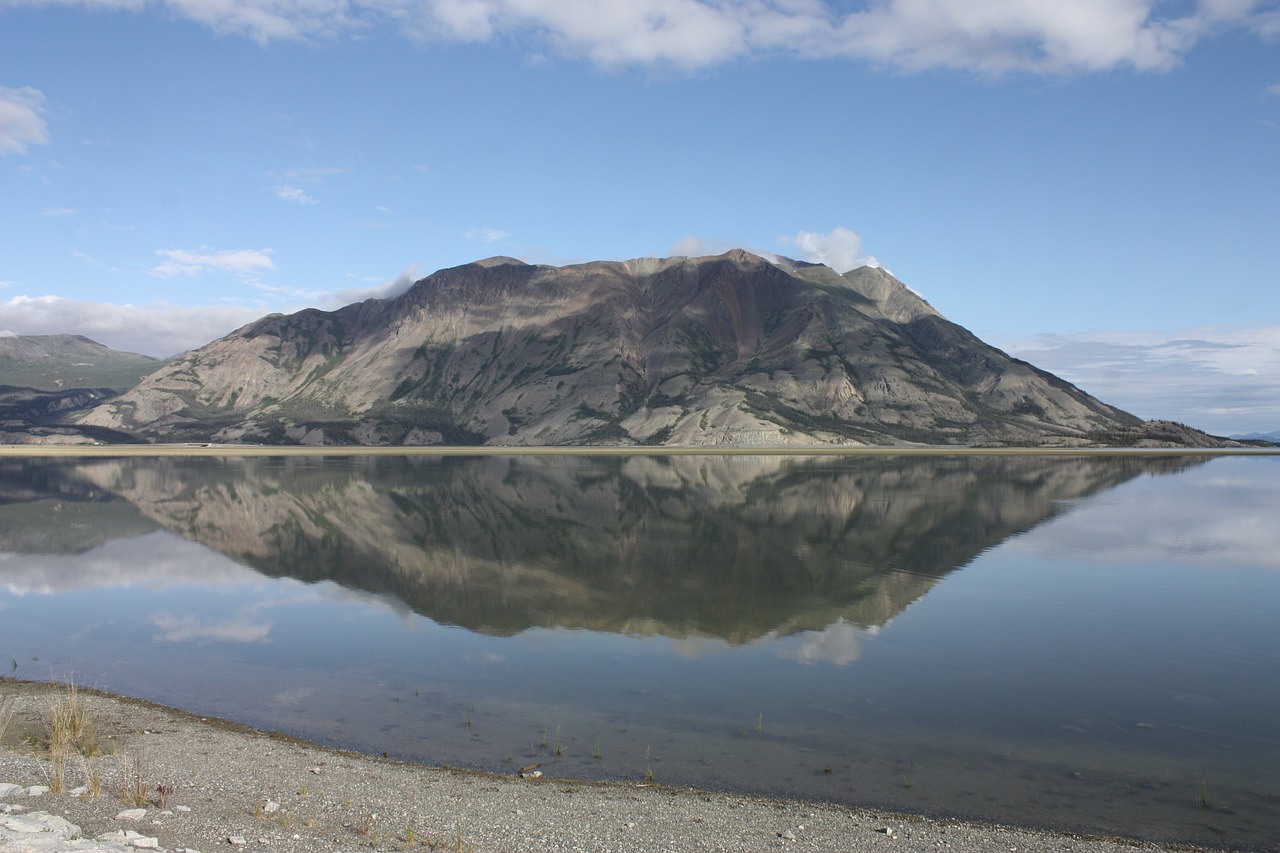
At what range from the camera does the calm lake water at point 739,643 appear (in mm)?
21703

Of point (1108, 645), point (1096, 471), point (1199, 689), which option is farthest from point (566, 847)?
point (1096, 471)

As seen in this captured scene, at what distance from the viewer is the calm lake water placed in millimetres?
21703

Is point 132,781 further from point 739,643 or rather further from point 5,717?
point 739,643

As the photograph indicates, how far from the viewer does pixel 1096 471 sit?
147250 millimetres

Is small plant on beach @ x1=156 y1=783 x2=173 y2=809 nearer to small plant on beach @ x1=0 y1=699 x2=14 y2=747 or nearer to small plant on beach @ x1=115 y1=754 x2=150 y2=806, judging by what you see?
small plant on beach @ x1=115 y1=754 x2=150 y2=806

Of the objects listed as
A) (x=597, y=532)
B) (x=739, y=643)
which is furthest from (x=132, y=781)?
(x=597, y=532)

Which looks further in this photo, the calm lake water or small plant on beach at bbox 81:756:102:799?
the calm lake water

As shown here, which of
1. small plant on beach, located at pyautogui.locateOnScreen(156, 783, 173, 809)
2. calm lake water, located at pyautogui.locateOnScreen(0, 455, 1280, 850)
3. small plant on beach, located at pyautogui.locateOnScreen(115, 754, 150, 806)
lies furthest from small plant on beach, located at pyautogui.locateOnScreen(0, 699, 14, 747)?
small plant on beach, located at pyautogui.locateOnScreen(156, 783, 173, 809)

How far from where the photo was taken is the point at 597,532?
6788cm

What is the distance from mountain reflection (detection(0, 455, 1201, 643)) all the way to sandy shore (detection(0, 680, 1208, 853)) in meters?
16.9

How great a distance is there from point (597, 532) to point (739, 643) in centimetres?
3413

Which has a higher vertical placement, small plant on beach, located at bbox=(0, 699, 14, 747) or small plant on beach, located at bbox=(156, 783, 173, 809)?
small plant on beach, located at bbox=(156, 783, 173, 809)

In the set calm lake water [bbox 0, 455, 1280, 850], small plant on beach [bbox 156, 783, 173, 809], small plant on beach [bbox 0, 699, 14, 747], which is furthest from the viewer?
calm lake water [bbox 0, 455, 1280, 850]

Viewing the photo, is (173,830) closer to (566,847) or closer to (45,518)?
(566,847)
